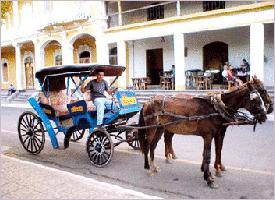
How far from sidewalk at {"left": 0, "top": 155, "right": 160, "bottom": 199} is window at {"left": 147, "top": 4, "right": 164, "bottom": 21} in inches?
718

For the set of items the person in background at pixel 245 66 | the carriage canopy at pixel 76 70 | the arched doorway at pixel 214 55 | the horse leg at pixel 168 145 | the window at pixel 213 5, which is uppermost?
the window at pixel 213 5

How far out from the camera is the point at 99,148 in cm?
698

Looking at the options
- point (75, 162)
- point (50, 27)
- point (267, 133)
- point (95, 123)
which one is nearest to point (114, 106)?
point (95, 123)

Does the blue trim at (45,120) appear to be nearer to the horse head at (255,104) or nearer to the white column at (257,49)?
the horse head at (255,104)

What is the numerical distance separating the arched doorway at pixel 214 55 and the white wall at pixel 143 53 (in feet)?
7.78

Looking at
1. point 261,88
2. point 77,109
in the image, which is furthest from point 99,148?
point 261,88

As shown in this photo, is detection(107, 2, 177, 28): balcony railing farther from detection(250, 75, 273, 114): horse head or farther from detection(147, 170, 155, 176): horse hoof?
detection(250, 75, 273, 114): horse head

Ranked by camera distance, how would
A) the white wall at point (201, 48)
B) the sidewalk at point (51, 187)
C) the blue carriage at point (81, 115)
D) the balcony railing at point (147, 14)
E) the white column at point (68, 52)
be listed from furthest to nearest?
the white column at point (68, 52)
the balcony railing at point (147, 14)
the white wall at point (201, 48)
the blue carriage at point (81, 115)
the sidewalk at point (51, 187)

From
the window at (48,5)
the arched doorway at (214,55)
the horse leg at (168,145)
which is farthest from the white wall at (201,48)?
the horse leg at (168,145)

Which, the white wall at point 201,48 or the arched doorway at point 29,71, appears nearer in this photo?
the white wall at point 201,48

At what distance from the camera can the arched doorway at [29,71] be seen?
32594 mm

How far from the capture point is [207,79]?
18.7 m

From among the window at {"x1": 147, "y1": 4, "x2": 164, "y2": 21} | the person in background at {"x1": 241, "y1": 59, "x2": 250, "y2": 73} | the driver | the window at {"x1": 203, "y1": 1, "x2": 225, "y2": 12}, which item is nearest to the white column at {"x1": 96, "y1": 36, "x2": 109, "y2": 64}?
the window at {"x1": 147, "y1": 4, "x2": 164, "y2": 21}

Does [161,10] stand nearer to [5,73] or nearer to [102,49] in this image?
[102,49]
